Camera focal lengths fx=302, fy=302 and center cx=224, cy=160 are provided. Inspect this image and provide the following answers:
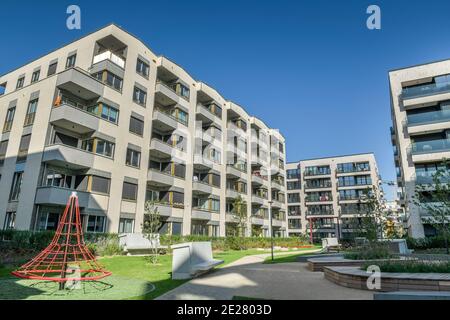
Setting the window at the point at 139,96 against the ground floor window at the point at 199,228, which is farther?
the ground floor window at the point at 199,228

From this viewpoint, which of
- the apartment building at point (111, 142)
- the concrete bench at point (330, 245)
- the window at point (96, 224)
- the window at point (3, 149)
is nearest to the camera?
the apartment building at point (111, 142)

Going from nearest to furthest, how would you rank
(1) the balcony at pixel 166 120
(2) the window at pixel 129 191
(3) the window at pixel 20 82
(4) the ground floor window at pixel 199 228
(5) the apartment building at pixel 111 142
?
(5) the apartment building at pixel 111 142, (2) the window at pixel 129 191, (1) the balcony at pixel 166 120, (3) the window at pixel 20 82, (4) the ground floor window at pixel 199 228

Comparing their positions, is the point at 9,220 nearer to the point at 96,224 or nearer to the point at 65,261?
the point at 96,224

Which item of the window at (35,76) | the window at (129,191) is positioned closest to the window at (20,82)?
the window at (35,76)

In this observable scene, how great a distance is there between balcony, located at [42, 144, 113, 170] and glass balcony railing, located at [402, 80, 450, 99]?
123ft

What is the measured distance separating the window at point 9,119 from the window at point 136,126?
10.9 m

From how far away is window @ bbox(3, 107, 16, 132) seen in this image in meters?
28.7

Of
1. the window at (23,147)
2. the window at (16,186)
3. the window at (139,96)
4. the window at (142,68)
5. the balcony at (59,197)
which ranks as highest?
the window at (142,68)

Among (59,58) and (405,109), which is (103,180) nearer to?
(59,58)

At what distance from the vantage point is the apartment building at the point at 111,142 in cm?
2408

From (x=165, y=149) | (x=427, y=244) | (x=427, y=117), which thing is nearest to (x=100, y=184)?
(x=165, y=149)

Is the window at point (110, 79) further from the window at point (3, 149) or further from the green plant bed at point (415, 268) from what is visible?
the green plant bed at point (415, 268)

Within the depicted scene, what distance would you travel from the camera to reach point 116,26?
29.4 meters
